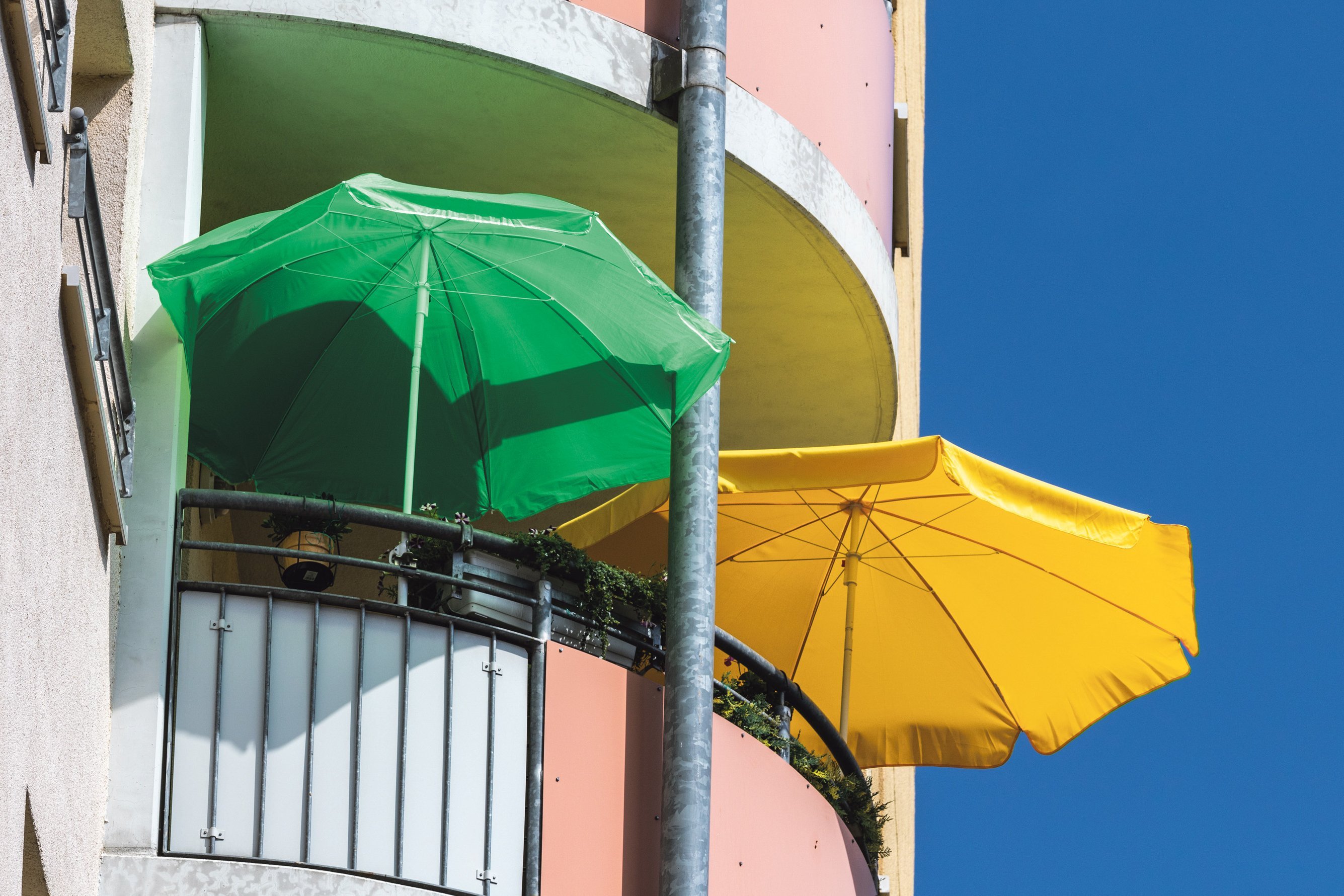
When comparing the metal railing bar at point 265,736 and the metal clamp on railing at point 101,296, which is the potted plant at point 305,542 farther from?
the metal clamp on railing at point 101,296

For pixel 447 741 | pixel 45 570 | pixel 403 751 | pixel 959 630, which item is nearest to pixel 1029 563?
pixel 959 630

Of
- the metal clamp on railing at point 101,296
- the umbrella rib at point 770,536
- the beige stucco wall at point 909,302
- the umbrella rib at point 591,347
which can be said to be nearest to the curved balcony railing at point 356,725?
the metal clamp on railing at point 101,296

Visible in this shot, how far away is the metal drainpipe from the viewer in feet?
27.5

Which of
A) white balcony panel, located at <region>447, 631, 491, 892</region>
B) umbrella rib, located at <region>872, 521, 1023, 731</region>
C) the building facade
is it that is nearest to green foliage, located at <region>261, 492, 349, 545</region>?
the building facade

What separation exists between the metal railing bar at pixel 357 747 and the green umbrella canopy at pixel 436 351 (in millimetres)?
A: 1280

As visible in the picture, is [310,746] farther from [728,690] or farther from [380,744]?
[728,690]

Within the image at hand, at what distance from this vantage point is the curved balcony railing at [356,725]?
754cm

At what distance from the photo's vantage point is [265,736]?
761cm

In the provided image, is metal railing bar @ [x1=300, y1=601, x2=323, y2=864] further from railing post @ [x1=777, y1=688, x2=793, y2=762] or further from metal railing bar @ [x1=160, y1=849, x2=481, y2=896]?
railing post @ [x1=777, y1=688, x2=793, y2=762]

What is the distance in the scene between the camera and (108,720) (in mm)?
7469

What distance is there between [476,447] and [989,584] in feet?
12.1

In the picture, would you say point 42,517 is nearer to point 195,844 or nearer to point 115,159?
point 195,844

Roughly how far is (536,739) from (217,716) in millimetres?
1277

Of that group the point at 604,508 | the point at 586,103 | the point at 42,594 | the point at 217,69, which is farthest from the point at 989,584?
the point at 42,594
